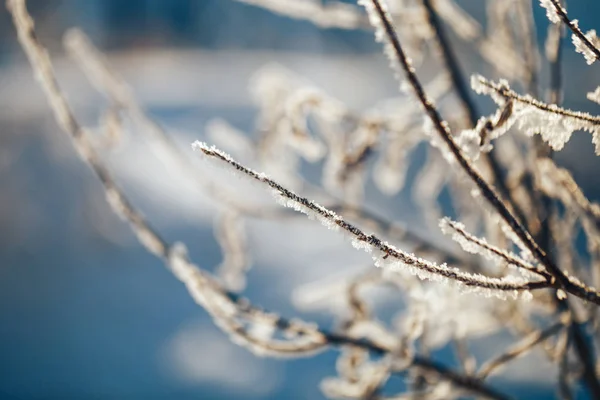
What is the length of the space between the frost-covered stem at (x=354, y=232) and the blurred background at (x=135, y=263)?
1047 millimetres

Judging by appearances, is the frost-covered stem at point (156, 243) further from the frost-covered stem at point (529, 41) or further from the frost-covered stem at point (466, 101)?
the frost-covered stem at point (529, 41)

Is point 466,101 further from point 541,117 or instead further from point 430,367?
point 430,367

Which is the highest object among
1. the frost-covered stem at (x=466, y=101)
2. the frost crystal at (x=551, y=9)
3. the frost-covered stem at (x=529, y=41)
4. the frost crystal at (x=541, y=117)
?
the frost-covered stem at (x=529, y=41)

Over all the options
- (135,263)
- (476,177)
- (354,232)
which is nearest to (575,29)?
(476,177)

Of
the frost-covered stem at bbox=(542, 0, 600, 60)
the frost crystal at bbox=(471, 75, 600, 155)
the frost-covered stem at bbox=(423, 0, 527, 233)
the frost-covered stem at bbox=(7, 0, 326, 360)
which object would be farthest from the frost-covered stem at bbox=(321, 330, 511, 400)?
the frost-covered stem at bbox=(542, 0, 600, 60)

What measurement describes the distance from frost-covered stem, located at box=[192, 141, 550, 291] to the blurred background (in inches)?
41.2

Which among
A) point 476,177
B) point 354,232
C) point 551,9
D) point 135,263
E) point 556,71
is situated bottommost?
point 354,232

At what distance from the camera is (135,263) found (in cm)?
722

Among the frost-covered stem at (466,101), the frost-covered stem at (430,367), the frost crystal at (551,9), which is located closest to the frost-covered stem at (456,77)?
the frost-covered stem at (466,101)

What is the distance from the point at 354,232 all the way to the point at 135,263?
277 inches

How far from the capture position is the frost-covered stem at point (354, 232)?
0.67 m

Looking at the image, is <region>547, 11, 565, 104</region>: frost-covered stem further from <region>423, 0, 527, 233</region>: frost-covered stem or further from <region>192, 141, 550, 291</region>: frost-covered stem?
<region>192, 141, 550, 291</region>: frost-covered stem

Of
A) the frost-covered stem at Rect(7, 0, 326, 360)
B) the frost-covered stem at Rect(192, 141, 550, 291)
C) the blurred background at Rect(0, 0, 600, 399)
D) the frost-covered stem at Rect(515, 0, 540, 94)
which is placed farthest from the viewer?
the blurred background at Rect(0, 0, 600, 399)

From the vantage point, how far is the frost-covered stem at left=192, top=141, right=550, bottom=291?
26.4 inches
